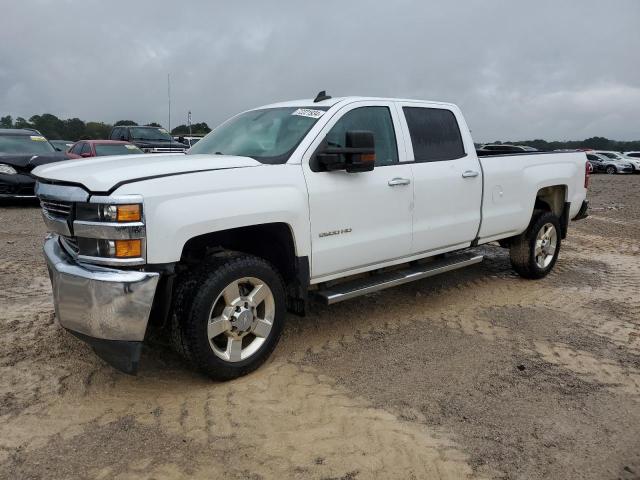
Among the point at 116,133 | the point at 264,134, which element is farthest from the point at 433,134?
the point at 116,133

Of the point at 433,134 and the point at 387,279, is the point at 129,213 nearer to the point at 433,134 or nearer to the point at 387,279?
the point at 387,279

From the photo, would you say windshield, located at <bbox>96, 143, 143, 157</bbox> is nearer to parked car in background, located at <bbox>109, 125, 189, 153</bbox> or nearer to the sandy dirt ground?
parked car in background, located at <bbox>109, 125, 189, 153</bbox>

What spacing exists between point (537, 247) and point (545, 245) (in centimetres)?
20

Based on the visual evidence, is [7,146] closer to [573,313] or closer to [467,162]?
[467,162]

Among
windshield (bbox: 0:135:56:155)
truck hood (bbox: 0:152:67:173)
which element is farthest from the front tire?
windshield (bbox: 0:135:56:155)

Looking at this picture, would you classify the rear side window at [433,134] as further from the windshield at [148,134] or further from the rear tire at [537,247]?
the windshield at [148,134]

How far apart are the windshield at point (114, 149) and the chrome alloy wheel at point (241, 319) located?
1107 centimetres

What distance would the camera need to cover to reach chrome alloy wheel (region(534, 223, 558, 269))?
6.36 meters

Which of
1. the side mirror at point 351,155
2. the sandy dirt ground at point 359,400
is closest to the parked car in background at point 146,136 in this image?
the sandy dirt ground at point 359,400

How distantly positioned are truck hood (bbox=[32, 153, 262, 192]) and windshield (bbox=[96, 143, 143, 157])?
1046cm

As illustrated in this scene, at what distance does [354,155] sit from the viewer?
3.89 metres

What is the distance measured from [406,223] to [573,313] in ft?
6.53

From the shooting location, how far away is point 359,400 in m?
3.49

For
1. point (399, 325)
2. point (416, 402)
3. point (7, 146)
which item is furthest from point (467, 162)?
point (7, 146)
